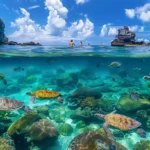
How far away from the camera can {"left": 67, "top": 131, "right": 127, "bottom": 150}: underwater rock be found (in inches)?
308

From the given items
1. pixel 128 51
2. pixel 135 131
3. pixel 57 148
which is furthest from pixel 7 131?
pixel 128 51

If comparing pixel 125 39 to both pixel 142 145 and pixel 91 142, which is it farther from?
pixel 91 142

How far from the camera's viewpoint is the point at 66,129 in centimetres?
1075

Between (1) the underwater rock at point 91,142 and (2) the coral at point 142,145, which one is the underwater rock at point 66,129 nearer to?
(1) the underwater rock at point 91,142

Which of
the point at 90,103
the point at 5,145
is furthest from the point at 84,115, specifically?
the point at 5,145

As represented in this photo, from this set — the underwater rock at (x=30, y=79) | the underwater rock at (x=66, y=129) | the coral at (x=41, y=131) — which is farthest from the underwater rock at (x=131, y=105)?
the underwater rock at (x=30, y=79)

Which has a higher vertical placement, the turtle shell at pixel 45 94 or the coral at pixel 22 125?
the turtle shell at pixel 45 94

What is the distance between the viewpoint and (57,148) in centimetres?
945

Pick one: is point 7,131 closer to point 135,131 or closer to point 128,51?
point 135,131

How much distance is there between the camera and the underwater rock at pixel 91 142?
308 inches

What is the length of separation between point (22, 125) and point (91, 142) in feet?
12.2

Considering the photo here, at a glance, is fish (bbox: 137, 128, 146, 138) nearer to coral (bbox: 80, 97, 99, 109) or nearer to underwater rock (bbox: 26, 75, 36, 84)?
coral (bbox: 80, 97, 99, 109)

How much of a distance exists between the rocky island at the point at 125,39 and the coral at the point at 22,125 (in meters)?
26.8

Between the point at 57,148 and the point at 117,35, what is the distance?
34.4m
